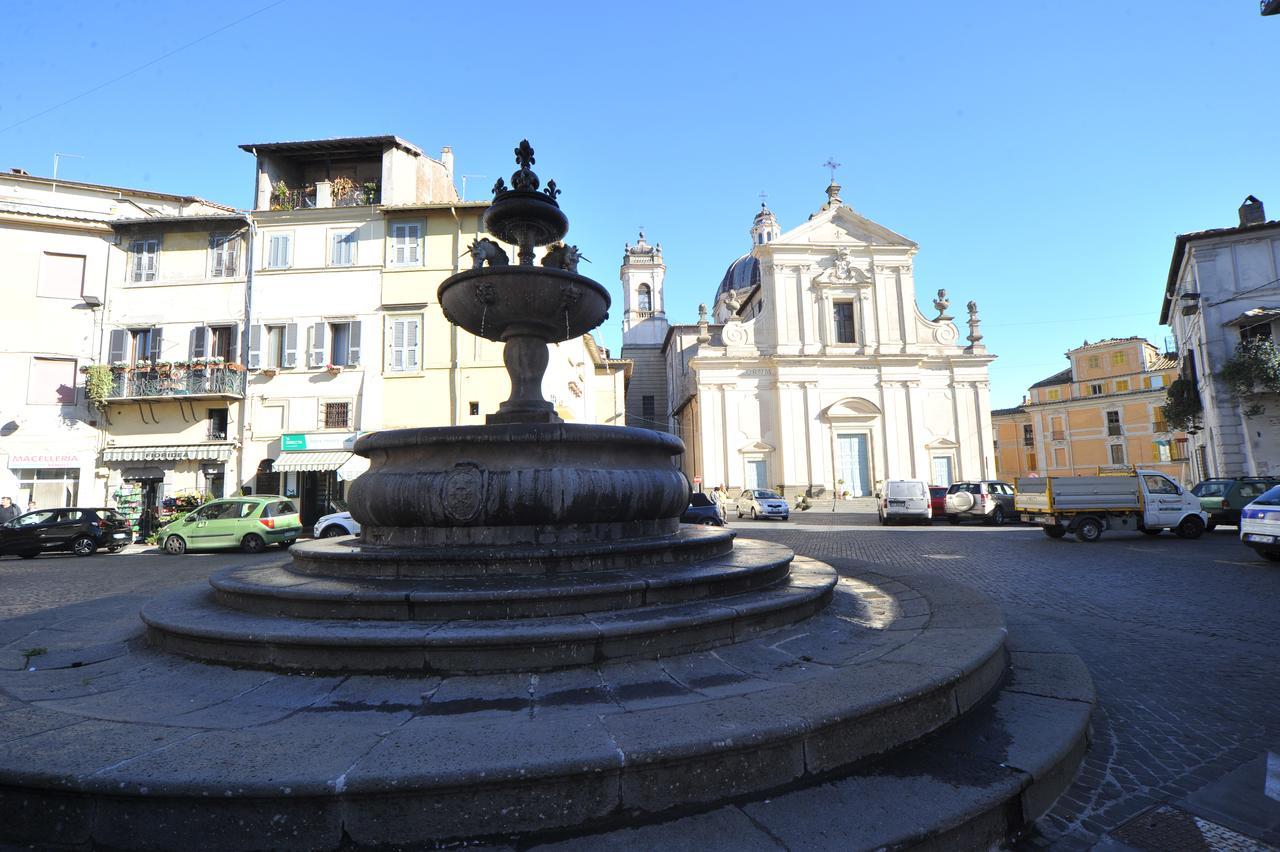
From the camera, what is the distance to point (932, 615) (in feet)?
14.7

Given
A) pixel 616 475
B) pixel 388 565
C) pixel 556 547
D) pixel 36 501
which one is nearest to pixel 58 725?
pixel 388 565

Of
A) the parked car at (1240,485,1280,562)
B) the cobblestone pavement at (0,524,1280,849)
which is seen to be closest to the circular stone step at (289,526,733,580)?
the cobblestone pavement at (0,524,1280,849)

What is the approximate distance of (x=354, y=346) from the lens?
75.8ft

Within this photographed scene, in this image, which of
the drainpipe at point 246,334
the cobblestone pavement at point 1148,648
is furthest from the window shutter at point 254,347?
the cobblestone pavement at point 1148,648

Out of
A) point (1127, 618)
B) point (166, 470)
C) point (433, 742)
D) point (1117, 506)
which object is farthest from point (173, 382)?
point (1117, 506)

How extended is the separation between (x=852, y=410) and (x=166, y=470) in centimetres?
3080

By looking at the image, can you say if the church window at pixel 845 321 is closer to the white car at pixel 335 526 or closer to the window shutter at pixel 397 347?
the window shutter at pixel 397 347

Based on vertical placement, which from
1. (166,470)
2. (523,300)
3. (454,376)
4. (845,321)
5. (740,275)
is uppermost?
(740,275)

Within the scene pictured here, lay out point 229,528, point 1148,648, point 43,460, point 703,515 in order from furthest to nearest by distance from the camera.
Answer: point 43,460 → point 703,515 → point 229,528 → point 1148,648

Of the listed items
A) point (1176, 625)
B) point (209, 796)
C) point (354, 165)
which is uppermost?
point (354, 165)

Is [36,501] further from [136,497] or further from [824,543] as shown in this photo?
[824,543]

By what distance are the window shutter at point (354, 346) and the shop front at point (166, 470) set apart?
5.01 meters

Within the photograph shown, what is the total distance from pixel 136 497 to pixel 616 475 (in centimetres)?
2294

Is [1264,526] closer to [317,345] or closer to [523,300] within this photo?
[523,300]
